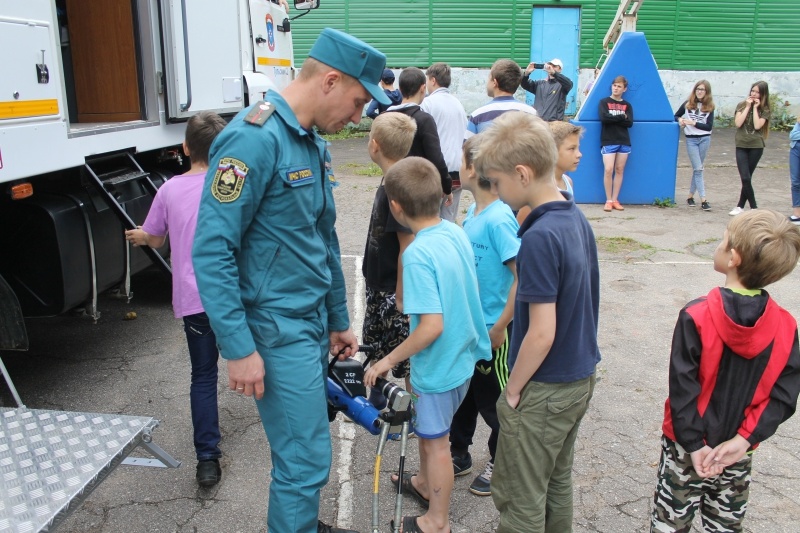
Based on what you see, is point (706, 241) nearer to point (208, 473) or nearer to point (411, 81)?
point (411, 81)

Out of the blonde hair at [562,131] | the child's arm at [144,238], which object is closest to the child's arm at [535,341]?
the blonde hair at [562,131]

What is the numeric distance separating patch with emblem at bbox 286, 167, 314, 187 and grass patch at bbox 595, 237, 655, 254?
566 centimetres

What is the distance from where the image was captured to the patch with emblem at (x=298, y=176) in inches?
86.5

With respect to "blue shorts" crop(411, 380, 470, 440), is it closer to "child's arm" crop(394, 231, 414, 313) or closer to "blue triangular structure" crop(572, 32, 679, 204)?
"child's arm" crop(394, 231, 414, 313)

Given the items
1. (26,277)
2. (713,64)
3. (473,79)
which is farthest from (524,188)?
(713,64)

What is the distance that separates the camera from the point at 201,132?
3.25m

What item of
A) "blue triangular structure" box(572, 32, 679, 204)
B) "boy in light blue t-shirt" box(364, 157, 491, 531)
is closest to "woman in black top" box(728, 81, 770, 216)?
"blue triangular structure" box(572, 32, 679, 204)

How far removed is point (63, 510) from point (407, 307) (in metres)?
1.31

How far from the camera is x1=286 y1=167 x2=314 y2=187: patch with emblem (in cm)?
220

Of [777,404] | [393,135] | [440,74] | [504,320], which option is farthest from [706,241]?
[777,404]

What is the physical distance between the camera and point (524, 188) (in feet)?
7.26

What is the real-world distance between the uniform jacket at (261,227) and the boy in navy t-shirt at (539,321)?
0.61 metres

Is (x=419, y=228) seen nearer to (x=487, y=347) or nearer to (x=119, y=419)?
(x=487, y=347)

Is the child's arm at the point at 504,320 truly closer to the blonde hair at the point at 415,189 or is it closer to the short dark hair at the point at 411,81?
the blonde hair at the point at 415,189
